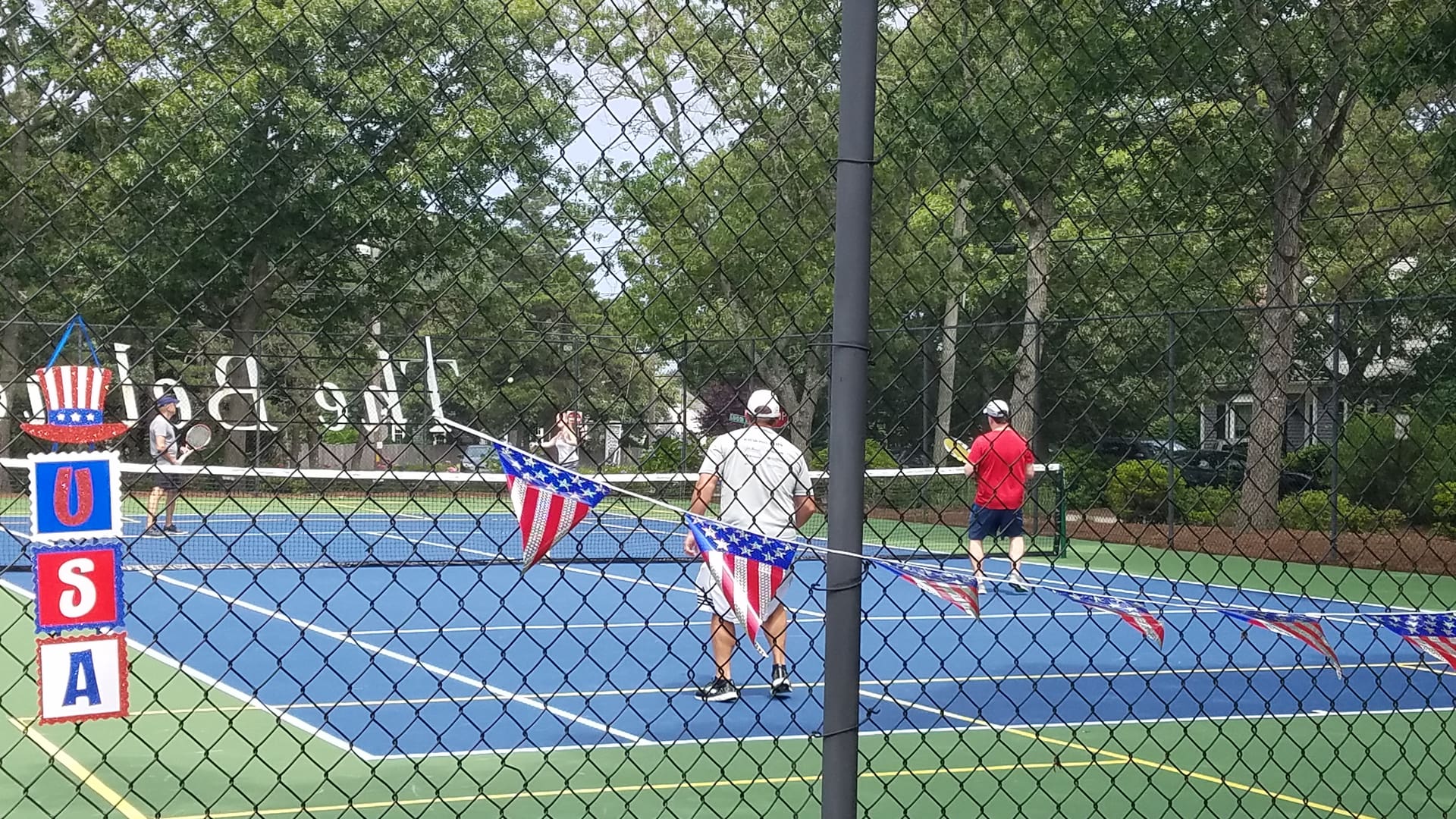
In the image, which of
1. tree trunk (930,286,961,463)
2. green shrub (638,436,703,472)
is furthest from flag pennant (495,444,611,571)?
green shrub (638,436,703,472)

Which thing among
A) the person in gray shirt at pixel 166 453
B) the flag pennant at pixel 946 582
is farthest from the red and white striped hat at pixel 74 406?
the person in gray shirt at pixel 166 453

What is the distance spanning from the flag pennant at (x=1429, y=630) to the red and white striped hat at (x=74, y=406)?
259 centimetres

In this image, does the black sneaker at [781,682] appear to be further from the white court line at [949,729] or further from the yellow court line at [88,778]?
the yellow court line at [88,778]

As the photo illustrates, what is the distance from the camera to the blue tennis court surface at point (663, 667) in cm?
608

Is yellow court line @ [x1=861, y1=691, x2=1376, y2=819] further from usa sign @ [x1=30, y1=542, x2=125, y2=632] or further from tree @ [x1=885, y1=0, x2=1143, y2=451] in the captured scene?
usa sign @ [x1=30, y1=542, x2=125, y2=632]

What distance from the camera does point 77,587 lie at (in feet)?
8.04

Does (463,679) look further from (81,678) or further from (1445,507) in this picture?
(1445,507)

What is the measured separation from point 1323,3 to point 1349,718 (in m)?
3.39

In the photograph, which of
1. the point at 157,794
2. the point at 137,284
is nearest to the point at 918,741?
the point at 157,794

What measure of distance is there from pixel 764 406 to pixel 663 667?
2.65 metres

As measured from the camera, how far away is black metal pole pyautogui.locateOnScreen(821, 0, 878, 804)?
2660mm

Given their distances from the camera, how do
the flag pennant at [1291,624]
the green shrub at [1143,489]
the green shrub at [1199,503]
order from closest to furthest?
the flag pennant at [1291,624] → the green shrub at [1199,503] → the green shrub at [1143,489]

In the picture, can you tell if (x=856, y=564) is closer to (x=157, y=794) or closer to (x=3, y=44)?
(x=3, y=44)

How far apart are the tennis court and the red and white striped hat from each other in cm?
79
